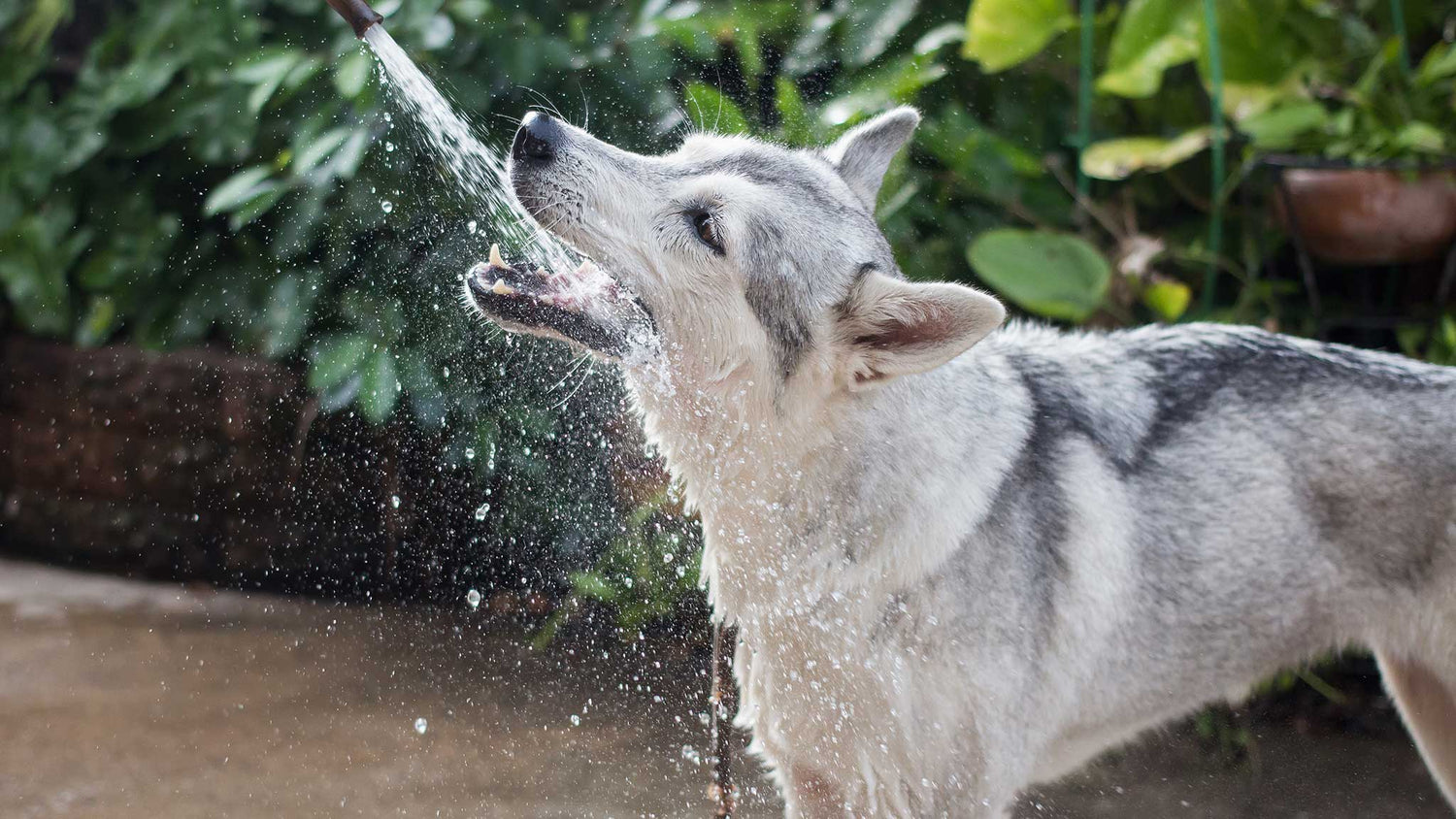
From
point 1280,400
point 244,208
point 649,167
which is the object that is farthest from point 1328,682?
point 244,208

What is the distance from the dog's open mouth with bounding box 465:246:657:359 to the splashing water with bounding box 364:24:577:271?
0.71m

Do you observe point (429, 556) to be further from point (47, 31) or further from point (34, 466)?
point (47, 31)

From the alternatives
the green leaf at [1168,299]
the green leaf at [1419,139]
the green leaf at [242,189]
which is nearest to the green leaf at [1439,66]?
→ the green leaf at [1419,139]

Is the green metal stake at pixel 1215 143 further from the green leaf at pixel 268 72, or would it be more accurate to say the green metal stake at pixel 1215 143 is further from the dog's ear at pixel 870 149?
the green leaf at pixel 268 72

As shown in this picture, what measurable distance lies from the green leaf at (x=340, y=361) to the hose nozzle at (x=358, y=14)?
1.70m

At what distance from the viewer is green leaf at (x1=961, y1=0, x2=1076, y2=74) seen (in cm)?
491

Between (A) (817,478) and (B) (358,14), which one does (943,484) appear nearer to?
(A) (817,478)

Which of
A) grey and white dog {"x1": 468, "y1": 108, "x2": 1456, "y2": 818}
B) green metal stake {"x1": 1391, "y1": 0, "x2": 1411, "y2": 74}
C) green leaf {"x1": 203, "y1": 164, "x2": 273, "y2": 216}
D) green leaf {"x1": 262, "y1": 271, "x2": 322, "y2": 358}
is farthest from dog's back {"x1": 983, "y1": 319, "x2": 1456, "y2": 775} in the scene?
green leaf {"x1": 203, "y1": 164, "x2": 273, "y2": 216}

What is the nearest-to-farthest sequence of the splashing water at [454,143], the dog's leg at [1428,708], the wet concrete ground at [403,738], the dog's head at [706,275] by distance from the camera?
the dog's head at [706,275] < the dog's leg at [1428,708] < the splashing water at [454,143] < the wet concrete ground at [403,738]

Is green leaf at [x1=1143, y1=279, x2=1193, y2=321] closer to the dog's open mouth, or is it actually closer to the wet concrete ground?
the wet concrete ground

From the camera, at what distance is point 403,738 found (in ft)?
13.0

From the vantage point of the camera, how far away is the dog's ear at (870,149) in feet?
10.00

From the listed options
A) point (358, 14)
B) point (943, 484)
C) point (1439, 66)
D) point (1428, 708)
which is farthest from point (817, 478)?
point (1439, 66)

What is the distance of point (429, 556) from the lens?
4883 mm
